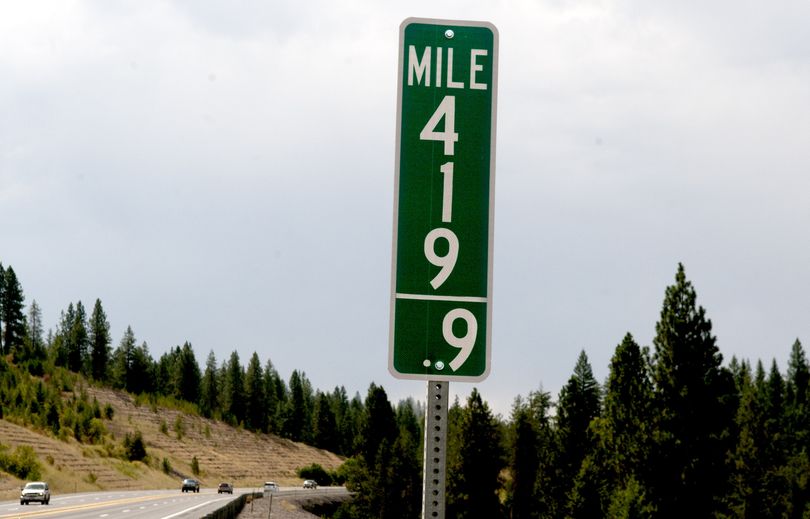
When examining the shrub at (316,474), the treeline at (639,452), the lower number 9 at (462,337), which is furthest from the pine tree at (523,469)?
the lower number 9 at (462,337)

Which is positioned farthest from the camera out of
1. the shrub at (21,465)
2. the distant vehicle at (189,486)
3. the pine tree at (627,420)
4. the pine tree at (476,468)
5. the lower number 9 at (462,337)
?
the distant vehicle at (189,486)

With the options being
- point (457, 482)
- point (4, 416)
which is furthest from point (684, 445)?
point (4, 416)

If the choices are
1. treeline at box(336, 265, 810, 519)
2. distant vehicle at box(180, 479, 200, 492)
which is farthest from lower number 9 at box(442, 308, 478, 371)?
distant vehicle at box(180, 479, 200, 492)

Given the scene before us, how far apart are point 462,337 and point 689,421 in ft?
192

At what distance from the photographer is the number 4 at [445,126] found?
211 inches

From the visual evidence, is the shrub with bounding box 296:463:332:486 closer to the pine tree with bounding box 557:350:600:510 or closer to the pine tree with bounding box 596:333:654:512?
the pine tree with bounding box 557:350:600:510

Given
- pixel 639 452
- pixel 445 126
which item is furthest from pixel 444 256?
pixel 639 452

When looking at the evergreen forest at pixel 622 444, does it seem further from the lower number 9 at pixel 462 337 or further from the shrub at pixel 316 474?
the lower number 9 at pixel 462 337

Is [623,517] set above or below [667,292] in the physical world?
below

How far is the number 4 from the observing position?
5.35 meters

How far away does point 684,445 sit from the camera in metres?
60.6

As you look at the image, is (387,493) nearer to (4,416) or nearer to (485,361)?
(4,416)

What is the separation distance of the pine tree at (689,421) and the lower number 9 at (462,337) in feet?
187

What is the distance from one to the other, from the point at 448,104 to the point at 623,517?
185 ft
